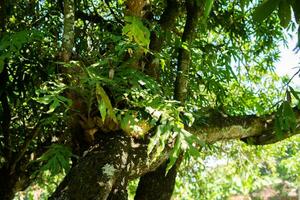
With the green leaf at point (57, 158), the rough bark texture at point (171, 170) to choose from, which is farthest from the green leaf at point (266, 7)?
the rough bark texture at point (171, 170)

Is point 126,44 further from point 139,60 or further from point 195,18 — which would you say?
point 195,18

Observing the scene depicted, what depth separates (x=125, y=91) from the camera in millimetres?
2188

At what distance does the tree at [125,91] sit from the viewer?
213cm

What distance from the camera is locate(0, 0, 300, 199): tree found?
6.98 ft

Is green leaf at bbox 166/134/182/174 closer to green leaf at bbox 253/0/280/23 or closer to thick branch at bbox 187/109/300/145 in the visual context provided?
green leaf at bbox 253/0/280/23

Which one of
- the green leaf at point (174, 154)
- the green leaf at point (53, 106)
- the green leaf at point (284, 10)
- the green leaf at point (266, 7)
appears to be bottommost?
the green leaf at point (174, 154)

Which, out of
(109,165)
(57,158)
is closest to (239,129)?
(109,165)

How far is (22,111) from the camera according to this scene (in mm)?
4031

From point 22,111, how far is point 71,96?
5.64 feet

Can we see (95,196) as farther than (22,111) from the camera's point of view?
No

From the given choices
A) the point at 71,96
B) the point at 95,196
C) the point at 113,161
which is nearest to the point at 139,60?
the point at 71,96

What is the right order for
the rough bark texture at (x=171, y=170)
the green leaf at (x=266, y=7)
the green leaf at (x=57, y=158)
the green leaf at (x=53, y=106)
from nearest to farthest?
the green leaf at (x=266, y=7) → the green leaf at (x=53, y=106) → the green leaf at (x=57, y=158) → the rough bark texture at (x=171, y=170)

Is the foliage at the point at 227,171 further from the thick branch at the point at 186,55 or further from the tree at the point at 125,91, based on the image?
the thick branch at the point at 186,55

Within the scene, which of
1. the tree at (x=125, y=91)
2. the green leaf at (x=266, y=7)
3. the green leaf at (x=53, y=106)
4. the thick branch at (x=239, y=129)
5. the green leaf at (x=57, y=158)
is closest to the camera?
the green leaf at (x=266, y=7)
